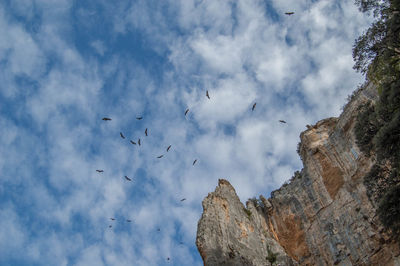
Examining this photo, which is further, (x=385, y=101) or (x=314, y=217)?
(x=314, y=217)

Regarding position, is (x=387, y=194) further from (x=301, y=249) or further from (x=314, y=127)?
(x=314, y=127)

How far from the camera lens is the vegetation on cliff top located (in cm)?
1455

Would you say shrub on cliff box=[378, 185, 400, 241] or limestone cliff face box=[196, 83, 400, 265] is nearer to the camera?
shrub on cliff box=[378, 185, 400, 241]

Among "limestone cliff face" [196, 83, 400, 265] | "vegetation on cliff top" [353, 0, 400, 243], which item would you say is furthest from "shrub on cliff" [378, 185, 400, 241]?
"limestone cliff face" [196, 83, 400, 265]

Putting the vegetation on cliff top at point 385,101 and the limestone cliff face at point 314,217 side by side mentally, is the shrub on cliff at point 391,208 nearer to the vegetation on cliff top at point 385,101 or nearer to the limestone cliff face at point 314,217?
the vegetation on cliff top at point 385,101

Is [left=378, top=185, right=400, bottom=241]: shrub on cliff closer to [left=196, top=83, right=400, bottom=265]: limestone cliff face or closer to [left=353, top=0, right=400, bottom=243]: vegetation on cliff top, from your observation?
[left=353, top=0, right=400, bottom=243]: vegetation on cliff top

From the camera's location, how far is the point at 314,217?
37188 millimetres

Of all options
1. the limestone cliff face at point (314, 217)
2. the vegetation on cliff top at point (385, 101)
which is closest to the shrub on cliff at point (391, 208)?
the vegetation on cliff top at point (385, 101)

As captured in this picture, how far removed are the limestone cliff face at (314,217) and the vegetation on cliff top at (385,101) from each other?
1400 cm

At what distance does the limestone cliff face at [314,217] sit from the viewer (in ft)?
94.4

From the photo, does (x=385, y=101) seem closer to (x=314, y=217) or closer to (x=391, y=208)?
(x=391, y=208)

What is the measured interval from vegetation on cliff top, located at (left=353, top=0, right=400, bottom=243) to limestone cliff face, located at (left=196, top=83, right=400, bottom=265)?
14.0 meters

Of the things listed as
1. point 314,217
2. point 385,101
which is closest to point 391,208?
point 385,101

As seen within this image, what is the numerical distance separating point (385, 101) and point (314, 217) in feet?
83.3
